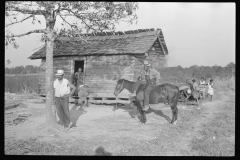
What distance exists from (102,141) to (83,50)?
991cm

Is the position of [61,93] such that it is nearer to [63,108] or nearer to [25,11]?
[63,108]

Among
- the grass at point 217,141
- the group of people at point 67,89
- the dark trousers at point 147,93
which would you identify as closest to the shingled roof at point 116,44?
the group of people at point 67,89

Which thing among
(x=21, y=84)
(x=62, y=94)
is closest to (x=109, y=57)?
(x=62, y=94)

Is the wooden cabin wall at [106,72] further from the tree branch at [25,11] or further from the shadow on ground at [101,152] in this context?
the shadow on ground at [101,152]

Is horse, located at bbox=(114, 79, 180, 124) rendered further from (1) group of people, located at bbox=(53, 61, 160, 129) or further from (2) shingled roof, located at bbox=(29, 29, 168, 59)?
(2) shingled roof, located at bbox=(29, 29, 168, 59)

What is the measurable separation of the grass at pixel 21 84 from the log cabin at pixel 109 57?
10.5 metres

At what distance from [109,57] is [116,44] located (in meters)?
1.09

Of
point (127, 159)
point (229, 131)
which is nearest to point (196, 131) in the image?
point (229, 131)

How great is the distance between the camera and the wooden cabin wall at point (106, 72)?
1362 centimetres

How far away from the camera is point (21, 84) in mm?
26344

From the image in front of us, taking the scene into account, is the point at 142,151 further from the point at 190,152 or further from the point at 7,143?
the point at 7,143

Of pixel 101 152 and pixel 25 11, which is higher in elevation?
pixel 25 11

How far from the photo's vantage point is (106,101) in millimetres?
13922

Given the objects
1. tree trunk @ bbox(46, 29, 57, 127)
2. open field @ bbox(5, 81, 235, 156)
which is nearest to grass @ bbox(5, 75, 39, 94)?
open field @ bbox(5, 81, 235, 156)
